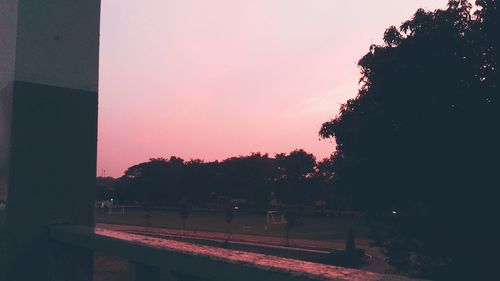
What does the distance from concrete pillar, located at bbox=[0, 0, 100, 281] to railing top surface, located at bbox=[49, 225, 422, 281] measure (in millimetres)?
686

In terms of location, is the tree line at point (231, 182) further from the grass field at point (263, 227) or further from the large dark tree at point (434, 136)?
the large dark tree at point (434, 136)

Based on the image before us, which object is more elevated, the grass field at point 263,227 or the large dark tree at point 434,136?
the large dark tree at point 434,136

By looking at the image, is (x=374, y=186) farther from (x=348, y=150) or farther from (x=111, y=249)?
(x=111, y=249)

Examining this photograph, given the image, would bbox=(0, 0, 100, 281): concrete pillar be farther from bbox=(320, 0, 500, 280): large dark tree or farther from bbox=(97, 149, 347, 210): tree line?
bbox=(97, 149, 347, 210): tree line

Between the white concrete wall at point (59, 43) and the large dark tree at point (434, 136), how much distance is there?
777 cm

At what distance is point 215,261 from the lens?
59.8 inches

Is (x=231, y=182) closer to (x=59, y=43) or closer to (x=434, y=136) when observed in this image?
(x=434, y=136)

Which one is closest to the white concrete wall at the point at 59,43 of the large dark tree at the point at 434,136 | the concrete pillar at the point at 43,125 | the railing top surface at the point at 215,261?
the concrete pillar at the point at 43,125

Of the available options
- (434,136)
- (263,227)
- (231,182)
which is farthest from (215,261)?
(231,182)

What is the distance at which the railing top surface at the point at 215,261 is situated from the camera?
129 centimetres

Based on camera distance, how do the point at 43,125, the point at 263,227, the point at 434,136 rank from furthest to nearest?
the point at 263,227 < the point at 434,136 < the point at 43,125

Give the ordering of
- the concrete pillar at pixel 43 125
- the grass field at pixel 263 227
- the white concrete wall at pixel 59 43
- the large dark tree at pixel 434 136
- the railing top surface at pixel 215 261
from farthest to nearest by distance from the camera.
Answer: the grass field at pixel 263 227, the large dark tree at pixel 434 136, the white concrete wall at pixel 59 43, the concrete pillar at pixel 43 125, the railing top surface at pixel 215 261

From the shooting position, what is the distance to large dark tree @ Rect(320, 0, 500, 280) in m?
9.30

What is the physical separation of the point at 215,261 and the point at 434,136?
28.7 feet
